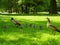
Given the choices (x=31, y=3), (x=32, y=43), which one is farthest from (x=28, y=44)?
(x=31, y=3)

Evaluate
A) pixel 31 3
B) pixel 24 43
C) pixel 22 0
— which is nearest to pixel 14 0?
pixel 31 3

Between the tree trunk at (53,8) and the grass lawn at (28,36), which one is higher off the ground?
the grass lawn at (28,36)

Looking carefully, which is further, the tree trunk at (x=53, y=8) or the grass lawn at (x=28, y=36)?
the tree trunk at (x=53, y=8)

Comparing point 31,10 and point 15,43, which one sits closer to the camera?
point 15,43

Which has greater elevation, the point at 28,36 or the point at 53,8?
the point at 28,36

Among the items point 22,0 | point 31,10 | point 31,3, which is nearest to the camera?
point 22,0

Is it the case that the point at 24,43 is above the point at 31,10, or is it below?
above

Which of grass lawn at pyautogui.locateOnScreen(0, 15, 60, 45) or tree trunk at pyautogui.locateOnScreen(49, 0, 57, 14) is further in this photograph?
tree trunk at pyautogui.locateOnScreen(49, 0, 57, 14)

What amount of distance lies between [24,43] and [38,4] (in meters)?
52.9

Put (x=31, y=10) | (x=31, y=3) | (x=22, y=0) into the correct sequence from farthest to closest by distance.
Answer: (x=31, y=10), (x=31, y=3), (x=22, y=0)

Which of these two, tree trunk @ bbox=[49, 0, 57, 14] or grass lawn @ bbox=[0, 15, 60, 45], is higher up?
grass lawn @ bbox=[0, 15, 60, 45]

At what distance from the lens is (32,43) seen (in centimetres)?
899

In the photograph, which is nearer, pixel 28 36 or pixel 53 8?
pixel 28 36

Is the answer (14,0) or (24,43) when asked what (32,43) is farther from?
(14,0)
